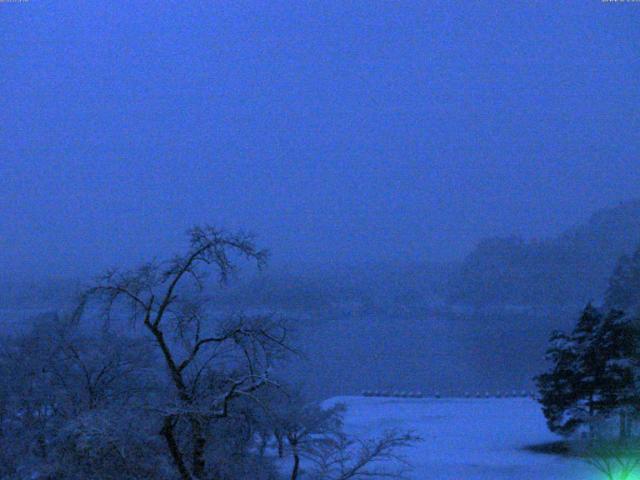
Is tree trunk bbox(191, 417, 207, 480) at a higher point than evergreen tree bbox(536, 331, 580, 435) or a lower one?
higher

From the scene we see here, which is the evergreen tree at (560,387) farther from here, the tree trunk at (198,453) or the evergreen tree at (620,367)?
the tree trunk at (198,453)

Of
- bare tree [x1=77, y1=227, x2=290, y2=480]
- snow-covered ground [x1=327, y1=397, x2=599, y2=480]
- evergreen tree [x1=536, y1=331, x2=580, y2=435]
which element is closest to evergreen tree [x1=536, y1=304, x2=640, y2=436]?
evergreen tree [x1=536, y1=331, x2=580, y2=435]

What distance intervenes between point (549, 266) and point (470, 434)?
6151 cm

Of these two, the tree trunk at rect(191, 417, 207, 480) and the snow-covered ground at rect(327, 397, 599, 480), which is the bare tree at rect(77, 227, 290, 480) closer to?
the tree trunk at rect(191, 417, 207, 480)

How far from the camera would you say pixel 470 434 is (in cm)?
1916

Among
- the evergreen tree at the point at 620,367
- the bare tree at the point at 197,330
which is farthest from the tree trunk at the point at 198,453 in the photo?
the evergreen tree at the point at 620,367

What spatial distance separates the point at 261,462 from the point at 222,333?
263 centimetres

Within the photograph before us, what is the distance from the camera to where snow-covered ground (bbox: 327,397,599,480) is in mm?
14539

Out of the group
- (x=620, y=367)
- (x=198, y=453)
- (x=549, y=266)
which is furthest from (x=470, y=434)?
(x=549, y=266)

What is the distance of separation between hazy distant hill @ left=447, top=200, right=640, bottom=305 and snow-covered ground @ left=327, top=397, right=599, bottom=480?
50.1 m

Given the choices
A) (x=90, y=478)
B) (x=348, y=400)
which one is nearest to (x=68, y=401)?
(x=90, y=478)

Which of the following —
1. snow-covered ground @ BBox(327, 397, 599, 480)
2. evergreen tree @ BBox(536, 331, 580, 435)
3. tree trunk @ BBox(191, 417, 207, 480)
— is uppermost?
tree trunk @ BBox(191, 417, 207, 480)

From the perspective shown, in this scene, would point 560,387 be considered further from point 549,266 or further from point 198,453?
point 549,266

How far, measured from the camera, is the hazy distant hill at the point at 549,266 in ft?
237
